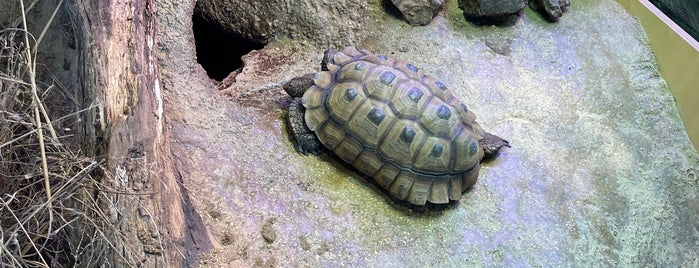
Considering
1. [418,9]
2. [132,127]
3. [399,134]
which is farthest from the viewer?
[418,9]

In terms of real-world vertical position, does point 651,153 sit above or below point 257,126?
below

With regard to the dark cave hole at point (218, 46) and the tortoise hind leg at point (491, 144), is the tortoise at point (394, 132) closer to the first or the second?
the tortoise hind leg at point (491, 144)

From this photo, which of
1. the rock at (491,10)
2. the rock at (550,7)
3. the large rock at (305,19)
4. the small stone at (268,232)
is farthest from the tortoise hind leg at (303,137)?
the rock at (550,7)

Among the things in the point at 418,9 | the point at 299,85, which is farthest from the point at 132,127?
the point at 418,9

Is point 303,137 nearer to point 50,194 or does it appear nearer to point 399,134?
point 399,134

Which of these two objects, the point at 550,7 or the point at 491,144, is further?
the point at 550,7

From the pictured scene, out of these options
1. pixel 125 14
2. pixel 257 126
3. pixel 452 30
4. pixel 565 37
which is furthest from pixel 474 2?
pixel 125 14

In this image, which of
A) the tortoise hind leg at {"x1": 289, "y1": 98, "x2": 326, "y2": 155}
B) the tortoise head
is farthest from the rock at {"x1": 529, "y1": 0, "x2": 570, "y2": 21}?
the tortoise hind leg at {"x1": 289, "y1": 98, "x2": 326, "y2": 155}

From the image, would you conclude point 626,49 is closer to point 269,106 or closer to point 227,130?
point 269,106
